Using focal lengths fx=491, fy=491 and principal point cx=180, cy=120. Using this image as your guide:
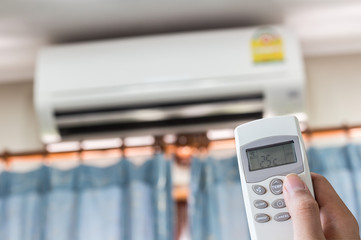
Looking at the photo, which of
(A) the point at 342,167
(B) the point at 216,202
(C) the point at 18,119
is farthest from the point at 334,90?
(C) the point at 18,119

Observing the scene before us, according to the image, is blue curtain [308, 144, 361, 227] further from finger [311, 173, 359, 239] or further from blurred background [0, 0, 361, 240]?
finger [311, 173, 359, 239]

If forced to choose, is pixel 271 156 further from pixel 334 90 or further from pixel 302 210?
pixel 334 90

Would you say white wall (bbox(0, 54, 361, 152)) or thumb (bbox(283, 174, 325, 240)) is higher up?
white wall (bbox(0, 54, 361, 152))

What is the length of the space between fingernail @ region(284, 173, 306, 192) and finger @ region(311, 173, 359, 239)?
0.15ft

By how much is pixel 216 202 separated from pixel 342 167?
1.43 ft

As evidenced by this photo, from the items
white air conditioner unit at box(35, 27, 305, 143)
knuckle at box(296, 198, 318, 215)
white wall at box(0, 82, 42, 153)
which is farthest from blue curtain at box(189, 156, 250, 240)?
knuckle at box(296, 198, 318, 215)

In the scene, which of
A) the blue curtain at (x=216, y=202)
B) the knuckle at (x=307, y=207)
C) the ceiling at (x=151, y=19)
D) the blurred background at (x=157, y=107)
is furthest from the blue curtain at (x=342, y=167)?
the knuckle at (x=307, y=207)

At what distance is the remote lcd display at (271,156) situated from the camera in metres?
0.85

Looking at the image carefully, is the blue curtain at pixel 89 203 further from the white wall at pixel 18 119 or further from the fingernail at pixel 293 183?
the fingernail at pixel 293 183

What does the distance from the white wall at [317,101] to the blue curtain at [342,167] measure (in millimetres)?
167

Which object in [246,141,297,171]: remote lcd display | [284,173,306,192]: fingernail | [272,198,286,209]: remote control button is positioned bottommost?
[272,198,286,209]: remote control button

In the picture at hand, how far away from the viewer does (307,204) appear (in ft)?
2.28

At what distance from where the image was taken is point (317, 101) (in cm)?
184

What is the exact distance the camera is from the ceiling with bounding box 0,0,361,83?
158 cm
